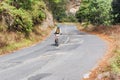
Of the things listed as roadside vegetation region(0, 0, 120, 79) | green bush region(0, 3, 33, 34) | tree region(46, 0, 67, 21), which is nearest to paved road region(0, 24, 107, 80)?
roadside vegetation region(0, 0, 120, 79)

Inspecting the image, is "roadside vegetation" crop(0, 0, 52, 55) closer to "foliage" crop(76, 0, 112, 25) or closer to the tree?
"foliage" crop(76, 0, 112, 25)

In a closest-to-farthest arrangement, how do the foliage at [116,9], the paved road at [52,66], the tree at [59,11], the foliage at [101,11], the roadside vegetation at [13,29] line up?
the paved road at [52,66] → the roadside vegetation at [13,29] → the foliage at [116,9] → the foliage at [101,11] → the tree at [59,11]

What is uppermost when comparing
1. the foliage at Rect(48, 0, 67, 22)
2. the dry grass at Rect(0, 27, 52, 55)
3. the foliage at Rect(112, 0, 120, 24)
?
the foliage at Rect(112, 0, 120, 24)

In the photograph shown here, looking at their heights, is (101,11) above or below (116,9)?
below

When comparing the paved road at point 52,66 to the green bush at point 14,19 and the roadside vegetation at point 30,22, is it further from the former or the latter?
the green bush at point 14,19

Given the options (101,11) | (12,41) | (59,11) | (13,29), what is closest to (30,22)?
(13,29)

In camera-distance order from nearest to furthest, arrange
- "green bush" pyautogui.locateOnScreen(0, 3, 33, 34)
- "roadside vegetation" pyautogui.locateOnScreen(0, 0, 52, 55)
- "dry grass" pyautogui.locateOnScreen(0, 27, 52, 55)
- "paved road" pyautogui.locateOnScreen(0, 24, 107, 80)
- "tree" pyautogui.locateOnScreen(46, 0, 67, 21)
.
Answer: "paved road" pyautogui.locateOnScreen(0, 24, 107, 80)
"dry grass" pyautogui.locateOnScreen(0, 27, 52, 55)
"roadside vegetation" pyautogui.locateOnScreen(0, 0, 52, 55)
"green bush" pyautogui.locateOnScreen(0, 3, 33, 34)
"tree" pyautogui.locateOnScreen(46, 0, 67, 21)

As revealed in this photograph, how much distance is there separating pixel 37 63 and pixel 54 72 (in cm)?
320

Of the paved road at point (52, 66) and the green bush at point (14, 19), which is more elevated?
the green bush at point (14, 19)

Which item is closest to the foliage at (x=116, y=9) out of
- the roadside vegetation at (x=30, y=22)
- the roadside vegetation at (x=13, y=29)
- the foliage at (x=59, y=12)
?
the roadside vegetation at (x=30, y=22)

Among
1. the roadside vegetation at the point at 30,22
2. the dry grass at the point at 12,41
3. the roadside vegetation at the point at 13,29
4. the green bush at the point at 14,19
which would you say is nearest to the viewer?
the dry grass at the point at 12,41

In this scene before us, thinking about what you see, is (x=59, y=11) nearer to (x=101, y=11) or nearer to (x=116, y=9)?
(x=101, y=11)

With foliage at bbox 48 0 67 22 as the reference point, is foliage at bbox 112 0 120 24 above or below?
above

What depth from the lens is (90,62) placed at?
1873 centimetres
